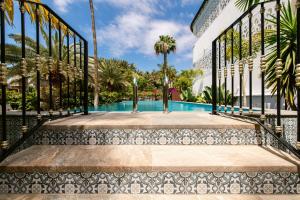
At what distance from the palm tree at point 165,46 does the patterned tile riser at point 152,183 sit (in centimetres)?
2977

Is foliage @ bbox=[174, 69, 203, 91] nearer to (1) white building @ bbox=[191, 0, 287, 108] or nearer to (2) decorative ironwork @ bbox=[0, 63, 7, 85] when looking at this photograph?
(1) white building @ bbox=[191, 0, 287, 108]

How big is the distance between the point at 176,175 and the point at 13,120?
6.48 ft

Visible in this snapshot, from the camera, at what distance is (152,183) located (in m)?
1.27

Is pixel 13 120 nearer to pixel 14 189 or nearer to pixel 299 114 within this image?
pixel 14 189

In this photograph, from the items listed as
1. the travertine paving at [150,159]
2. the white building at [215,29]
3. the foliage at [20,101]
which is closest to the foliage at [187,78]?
the white building at [215,29]

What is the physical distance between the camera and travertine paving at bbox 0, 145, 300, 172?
1245 mm

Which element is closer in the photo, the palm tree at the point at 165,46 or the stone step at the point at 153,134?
the stone step at the point at 153,134

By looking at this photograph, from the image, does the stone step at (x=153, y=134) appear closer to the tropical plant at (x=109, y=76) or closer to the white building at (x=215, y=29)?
the white building at (x=215, y=29)

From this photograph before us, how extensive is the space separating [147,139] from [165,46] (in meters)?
29.9

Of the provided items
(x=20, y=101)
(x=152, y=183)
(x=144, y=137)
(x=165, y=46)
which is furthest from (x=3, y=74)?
(x=165, y=46)

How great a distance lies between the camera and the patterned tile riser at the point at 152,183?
1.25 meters

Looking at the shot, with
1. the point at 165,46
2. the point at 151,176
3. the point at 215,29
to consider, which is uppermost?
the point at 165,46

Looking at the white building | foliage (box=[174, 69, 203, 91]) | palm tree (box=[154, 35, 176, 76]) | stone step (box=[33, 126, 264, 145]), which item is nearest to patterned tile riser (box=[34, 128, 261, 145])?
stone step (box=[33, 126, 264, 145])

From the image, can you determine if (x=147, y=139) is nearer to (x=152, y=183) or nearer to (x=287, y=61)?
(x=152, y=183)
